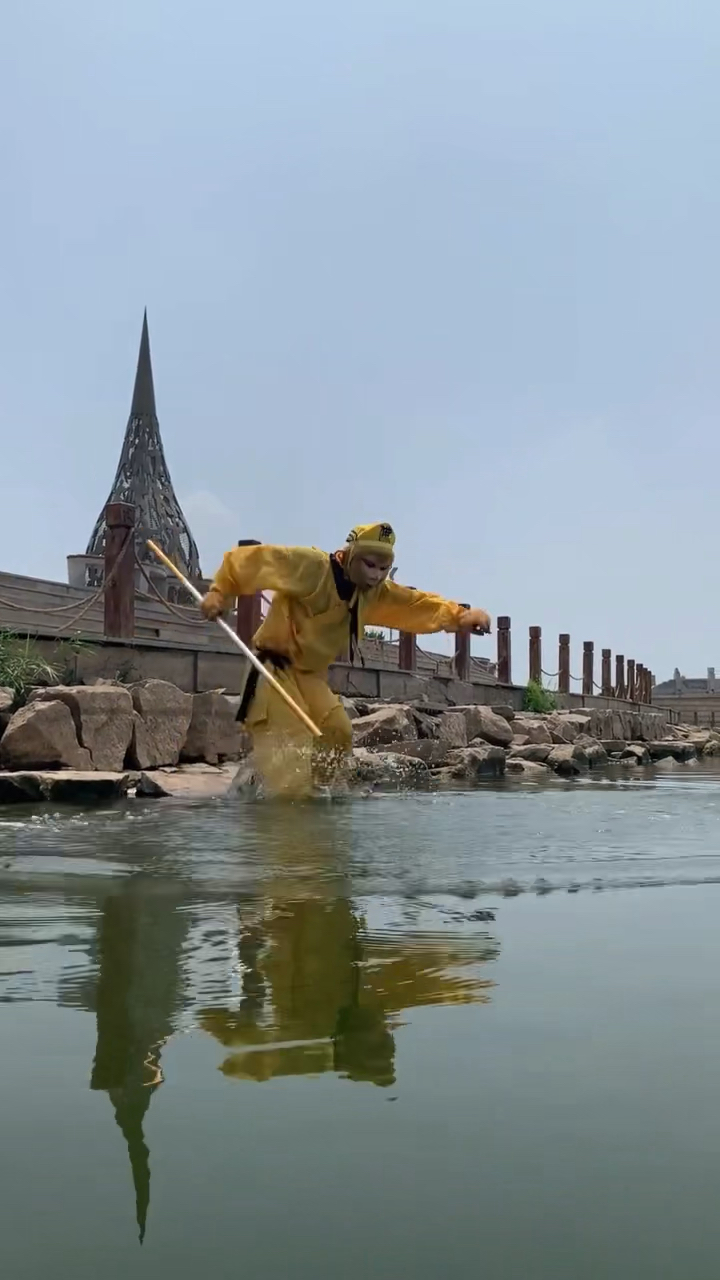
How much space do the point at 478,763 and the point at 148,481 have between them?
128 ft

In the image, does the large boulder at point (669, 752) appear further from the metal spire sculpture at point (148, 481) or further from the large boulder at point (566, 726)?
the metal spire sculpture at point (148, 481)

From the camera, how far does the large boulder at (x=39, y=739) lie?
236 inches

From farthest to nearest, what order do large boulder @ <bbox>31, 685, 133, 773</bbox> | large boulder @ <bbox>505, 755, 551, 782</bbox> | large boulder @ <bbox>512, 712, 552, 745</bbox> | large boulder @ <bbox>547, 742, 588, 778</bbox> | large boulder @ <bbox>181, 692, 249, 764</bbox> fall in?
large boulder @ <bbox>512, 712, 552, 745</bbox>, large boulder @ <bbox>547, 742, 588, 778</bbox>, large boulder @ <bbox>505, 755, 551, 782</bbox>, large boulder @ <bbox>181, 692, 249, 764</bbox>, large boulder @ <bbox>31, 685, 133, 773</bbox>

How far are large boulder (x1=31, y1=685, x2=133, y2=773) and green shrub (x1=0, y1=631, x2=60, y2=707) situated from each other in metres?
0.69

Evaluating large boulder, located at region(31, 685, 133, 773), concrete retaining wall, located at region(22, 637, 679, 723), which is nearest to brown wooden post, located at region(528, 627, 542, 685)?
concrete retaining wall, located at region(22, 637, 679, 723)

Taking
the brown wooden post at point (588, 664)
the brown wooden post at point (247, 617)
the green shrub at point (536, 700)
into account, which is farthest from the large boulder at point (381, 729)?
the brown wooden post at point (588, 664)

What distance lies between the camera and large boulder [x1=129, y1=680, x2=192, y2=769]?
22.5 ft

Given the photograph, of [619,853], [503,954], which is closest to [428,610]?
[619,853]

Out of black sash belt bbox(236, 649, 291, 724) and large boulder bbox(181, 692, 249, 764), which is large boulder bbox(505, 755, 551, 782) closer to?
large boulder bbox(181, 692, 249, 764)

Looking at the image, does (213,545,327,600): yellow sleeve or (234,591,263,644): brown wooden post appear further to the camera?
(234,591,263,644): brown wooden post

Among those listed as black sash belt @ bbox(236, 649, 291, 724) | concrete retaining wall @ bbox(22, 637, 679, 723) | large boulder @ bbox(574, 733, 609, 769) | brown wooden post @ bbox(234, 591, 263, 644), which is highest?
brown wooden post @ bbox(234, 591, 263, 644)

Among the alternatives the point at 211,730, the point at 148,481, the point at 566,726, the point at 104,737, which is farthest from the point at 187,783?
the point at 148,481

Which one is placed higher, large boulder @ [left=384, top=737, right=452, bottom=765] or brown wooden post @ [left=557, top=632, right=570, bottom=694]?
brown wooden post @ [left=557, top=632, right=570, bottom=694]

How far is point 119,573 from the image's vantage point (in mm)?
7984
